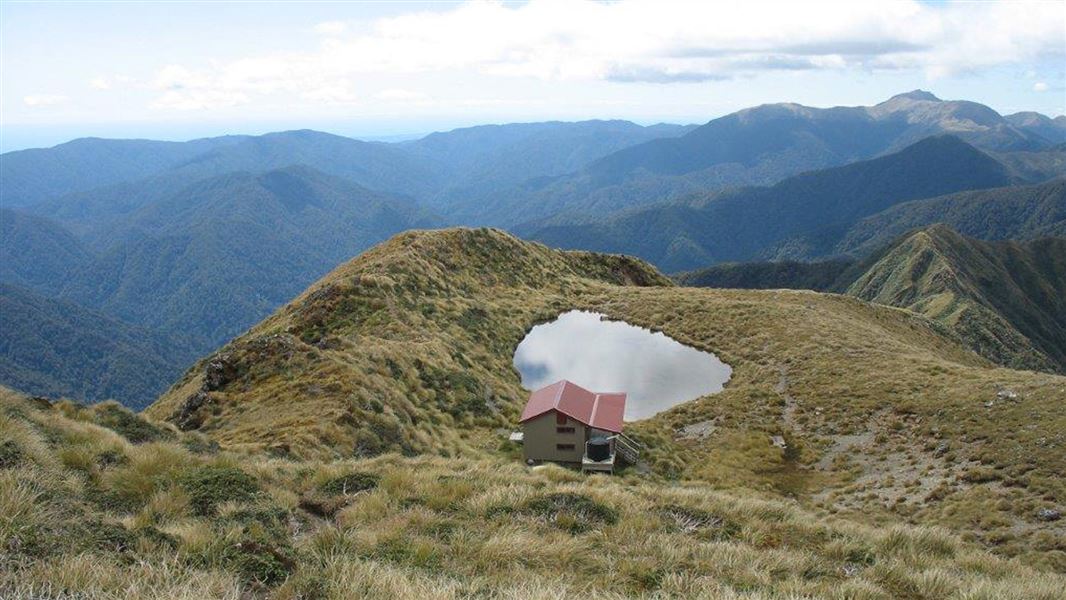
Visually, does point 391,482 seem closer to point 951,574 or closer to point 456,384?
point 951,574

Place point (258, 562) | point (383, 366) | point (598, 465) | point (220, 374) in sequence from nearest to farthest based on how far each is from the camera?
point (258, 562) → point (598, 465) → point (220, 374) → point (383, 366)

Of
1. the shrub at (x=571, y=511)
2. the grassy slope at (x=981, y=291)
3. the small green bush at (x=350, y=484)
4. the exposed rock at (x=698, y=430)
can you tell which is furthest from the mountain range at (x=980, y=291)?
the small green bush at (x=350, y=484)

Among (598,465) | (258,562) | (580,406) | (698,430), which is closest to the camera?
(258,562)

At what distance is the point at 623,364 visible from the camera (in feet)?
133

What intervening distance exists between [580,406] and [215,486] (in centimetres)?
1866

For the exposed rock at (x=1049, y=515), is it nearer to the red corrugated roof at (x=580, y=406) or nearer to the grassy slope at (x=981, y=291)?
the red corrugated roof at (x=580, y=406)

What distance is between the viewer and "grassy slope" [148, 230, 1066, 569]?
21.7 metres

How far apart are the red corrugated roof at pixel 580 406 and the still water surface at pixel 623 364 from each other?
5569mm

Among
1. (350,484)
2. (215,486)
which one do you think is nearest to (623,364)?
(350,484)

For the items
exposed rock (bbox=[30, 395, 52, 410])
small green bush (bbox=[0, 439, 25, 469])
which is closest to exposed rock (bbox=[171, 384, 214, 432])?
exposed rock (bbox=[30, 395, 52, 410])

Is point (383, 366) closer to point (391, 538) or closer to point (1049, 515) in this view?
point (391, 538)

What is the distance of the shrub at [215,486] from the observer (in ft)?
31.0

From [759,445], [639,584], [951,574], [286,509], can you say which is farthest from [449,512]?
[759,445]

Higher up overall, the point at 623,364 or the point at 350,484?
the point at 350,484
